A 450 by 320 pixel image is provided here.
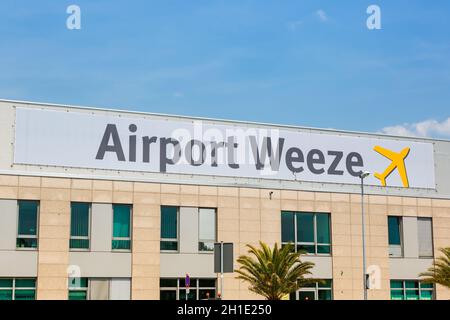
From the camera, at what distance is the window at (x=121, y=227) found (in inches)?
1533

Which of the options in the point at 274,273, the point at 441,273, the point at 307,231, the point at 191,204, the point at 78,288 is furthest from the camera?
the point at 441,273

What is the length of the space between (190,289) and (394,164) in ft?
58.5

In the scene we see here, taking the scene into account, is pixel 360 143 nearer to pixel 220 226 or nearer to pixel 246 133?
pixel 246 133

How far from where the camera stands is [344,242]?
4478 cm

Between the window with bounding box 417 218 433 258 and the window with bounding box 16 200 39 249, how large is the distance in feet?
84.4

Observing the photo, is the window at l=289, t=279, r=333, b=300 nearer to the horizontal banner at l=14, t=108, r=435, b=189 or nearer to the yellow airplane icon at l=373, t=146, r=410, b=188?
the horizontal banner at l=14, t=108, r=435, b=189

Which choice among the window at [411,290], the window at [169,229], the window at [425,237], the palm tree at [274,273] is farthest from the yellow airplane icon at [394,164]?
the window at [169,229]

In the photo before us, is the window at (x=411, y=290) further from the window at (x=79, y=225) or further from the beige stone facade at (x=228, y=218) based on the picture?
the window at (x=79, y=225)

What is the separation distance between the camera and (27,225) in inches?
1455

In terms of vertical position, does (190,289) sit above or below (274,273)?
below

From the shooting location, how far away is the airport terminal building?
3728cm

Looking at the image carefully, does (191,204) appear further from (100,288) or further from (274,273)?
(100,288)

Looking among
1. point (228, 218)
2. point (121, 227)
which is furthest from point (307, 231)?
point (121, 227)
